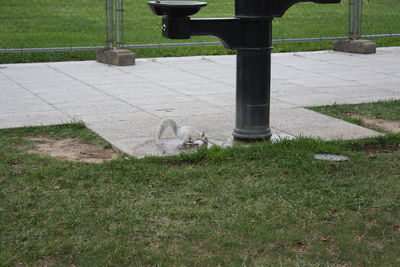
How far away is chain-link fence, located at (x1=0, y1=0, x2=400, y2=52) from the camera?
12945 millimetres

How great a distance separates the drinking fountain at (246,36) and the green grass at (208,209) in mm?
325

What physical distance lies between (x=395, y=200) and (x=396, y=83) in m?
5.27

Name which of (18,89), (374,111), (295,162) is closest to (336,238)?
(295,162)

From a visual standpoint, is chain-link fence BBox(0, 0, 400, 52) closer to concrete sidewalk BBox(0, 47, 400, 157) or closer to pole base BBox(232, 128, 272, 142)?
concrete sidewalk BBox(0, 47, 400, 157)

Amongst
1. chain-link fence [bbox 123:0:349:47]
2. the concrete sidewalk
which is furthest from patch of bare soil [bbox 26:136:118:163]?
chain-link fence [bbox 123:0:349:47]

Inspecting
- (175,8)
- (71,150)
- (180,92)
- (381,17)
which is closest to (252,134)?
(175,8)

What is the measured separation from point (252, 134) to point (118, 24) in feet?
19.0

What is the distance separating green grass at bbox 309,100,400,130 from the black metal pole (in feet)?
4.71

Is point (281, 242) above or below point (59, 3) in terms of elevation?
below

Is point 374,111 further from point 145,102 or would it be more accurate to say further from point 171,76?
point 171,76

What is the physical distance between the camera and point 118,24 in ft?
38.4

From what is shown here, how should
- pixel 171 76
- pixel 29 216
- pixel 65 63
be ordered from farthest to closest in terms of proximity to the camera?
pixel 65 63
pixel 171 76
pixel 29 216

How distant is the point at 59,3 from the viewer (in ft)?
45.6

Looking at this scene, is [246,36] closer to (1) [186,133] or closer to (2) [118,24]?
(1) [186,133]
